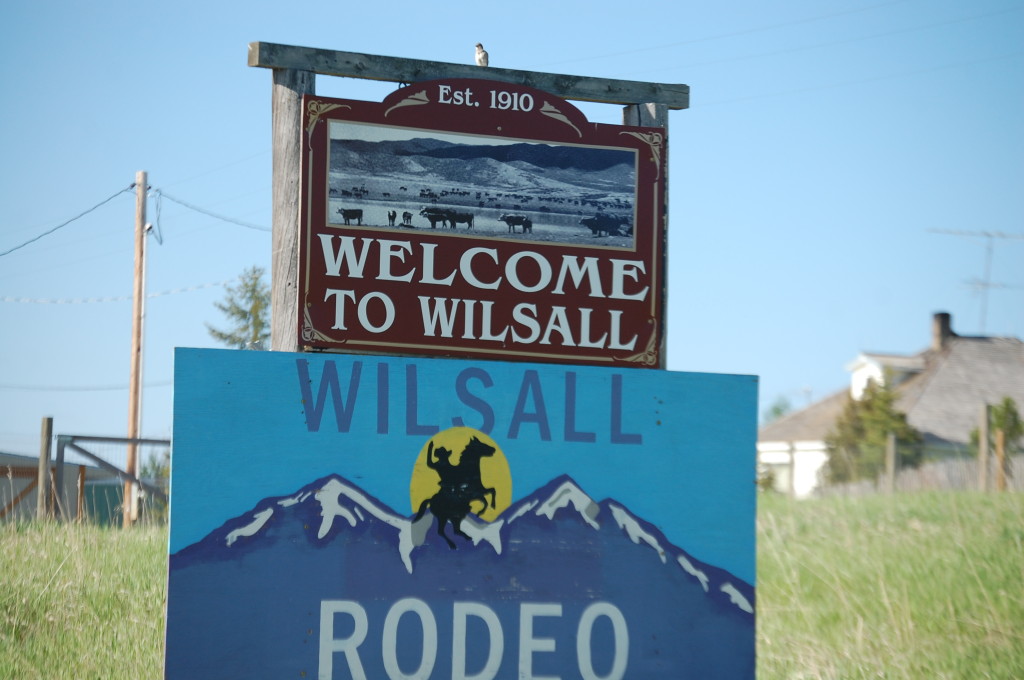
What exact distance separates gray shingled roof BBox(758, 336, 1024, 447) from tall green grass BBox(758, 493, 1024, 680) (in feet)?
78.2

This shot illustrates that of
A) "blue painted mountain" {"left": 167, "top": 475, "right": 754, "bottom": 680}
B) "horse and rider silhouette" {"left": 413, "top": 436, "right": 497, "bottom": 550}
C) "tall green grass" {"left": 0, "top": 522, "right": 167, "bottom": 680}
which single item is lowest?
"tall green grass" {"left": 0, "top": 522, "right": 167, "bottom": 680}

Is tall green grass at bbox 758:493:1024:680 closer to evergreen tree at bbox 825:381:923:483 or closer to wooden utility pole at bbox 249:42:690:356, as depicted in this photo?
wooden utility pole at bbox 249:42:690:356

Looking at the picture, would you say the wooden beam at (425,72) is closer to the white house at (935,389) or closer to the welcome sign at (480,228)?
the welcome sign at (480,228)

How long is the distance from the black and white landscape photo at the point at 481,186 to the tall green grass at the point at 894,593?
404 cm

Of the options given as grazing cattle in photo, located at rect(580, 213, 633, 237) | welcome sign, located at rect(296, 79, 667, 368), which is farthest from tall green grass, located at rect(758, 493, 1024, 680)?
grazing cattle in photo, located at rect(580, 213, 633, 237)

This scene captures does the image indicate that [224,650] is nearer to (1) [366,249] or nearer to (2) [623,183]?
(1) [366,249]

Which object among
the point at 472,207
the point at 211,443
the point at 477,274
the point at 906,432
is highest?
the point at 472,207

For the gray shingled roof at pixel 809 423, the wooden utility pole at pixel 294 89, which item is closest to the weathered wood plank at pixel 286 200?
the wooden utility pole at pixel 294 89

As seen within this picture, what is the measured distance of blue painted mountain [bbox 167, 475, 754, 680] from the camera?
401 cm

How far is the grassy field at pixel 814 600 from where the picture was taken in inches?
261

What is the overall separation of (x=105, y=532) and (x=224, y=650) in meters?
5.72

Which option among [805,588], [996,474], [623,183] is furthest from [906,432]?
[623,183]

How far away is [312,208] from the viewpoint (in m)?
4.43

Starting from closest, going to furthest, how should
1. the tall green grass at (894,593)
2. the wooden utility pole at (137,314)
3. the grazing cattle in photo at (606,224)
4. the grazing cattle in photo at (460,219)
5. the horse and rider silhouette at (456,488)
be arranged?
1. the horse and rider silhouette at (456,488)
2. the grazing cattle in photo at (460,219)
3. the grazing cattle in photo at (606,224)
4. the tall green grass at (894,593)
5. the wooden utility pole at (137,314)
